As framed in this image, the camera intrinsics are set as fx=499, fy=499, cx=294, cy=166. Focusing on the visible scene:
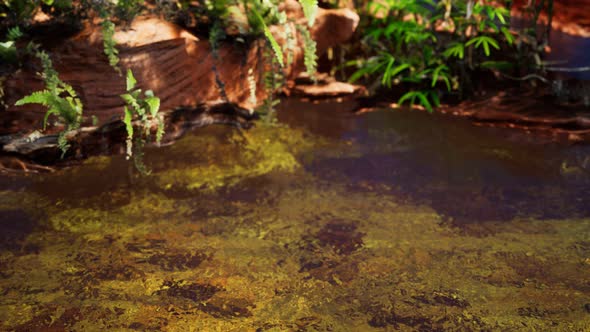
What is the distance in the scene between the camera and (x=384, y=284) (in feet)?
9.50

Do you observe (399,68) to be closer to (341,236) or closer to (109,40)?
(341,236)

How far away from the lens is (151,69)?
14.4 feet

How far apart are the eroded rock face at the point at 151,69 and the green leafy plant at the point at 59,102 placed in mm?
211

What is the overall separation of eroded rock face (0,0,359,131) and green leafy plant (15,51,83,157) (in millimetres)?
211

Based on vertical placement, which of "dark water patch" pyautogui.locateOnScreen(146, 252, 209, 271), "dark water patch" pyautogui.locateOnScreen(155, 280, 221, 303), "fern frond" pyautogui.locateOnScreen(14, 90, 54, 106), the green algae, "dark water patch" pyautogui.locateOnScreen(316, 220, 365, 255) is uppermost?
"fern frond" pyautogui.locateOnScreen(14, 90, 54, 106)

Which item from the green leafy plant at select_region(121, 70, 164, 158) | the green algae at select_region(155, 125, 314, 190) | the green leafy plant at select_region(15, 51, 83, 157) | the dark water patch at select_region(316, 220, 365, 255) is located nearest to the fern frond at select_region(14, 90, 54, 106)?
the green leafy plant at select_region(15, 51, 83, 157)

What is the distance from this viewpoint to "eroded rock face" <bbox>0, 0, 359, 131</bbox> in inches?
161

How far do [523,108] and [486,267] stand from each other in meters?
3.09

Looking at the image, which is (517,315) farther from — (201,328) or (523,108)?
(523,108)

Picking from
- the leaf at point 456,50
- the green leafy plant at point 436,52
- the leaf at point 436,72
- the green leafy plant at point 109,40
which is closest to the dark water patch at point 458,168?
the leaf at point 436,72

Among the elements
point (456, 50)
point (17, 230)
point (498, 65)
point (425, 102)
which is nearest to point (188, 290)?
point (17, 230)

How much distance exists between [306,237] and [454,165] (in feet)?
6.08

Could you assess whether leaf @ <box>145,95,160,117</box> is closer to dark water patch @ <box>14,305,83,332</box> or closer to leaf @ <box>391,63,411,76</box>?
dark water patch @ <box>14,305,83,332</box>

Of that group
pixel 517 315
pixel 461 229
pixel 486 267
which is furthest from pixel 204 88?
pixel 517 315
